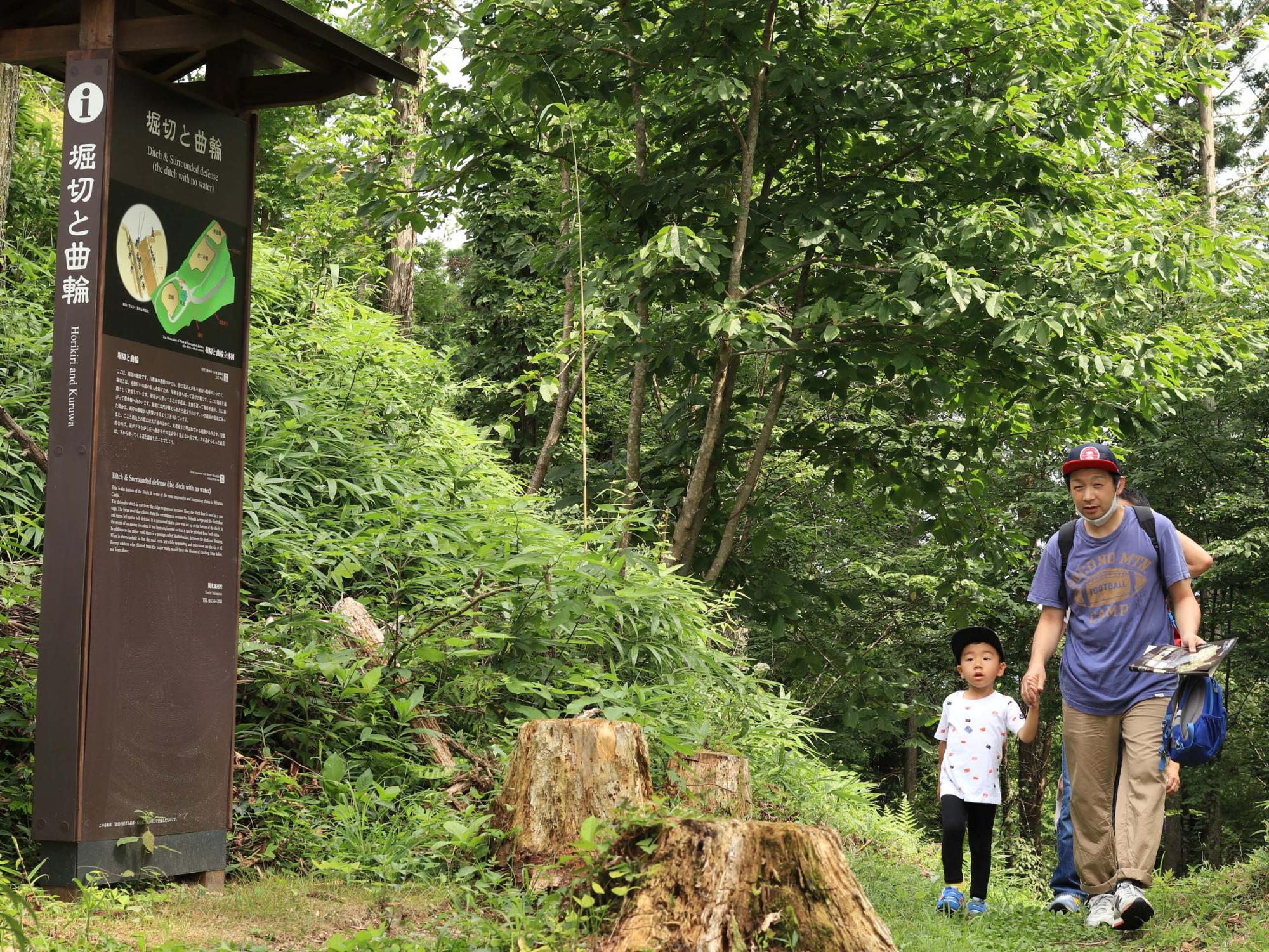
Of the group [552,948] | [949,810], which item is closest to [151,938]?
[552,948]

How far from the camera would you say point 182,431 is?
463cm

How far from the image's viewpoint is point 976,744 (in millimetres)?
5816

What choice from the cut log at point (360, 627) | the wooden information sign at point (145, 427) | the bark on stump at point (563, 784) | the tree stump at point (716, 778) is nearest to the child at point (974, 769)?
the tree stump at point (716, 778)

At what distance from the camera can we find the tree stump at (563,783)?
474 centimetres

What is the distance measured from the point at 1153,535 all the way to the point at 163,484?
4.41 m

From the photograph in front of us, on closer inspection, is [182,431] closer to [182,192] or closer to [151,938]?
[182,192]

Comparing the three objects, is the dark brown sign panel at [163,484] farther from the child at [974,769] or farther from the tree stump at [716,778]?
the child at [974,769]

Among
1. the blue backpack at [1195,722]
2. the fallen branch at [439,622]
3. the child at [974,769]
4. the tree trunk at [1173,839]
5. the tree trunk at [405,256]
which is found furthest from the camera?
the tree trunk at [1173,839]

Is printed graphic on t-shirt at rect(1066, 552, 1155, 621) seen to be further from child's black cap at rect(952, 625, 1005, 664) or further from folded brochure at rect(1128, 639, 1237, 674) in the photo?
child's black cap at rect(952, 625, 1005, 664)

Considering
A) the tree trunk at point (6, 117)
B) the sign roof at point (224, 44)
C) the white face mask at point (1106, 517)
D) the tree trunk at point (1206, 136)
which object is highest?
the tree trunk at point (1206, 136)

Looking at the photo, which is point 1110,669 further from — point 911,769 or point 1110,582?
point 911,769

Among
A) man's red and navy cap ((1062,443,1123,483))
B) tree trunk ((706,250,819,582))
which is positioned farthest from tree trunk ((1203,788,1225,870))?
man's red and navy cap ((1062,443,1123,483))

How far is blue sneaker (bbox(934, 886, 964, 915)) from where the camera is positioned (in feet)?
18.6

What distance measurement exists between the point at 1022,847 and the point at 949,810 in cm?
732
